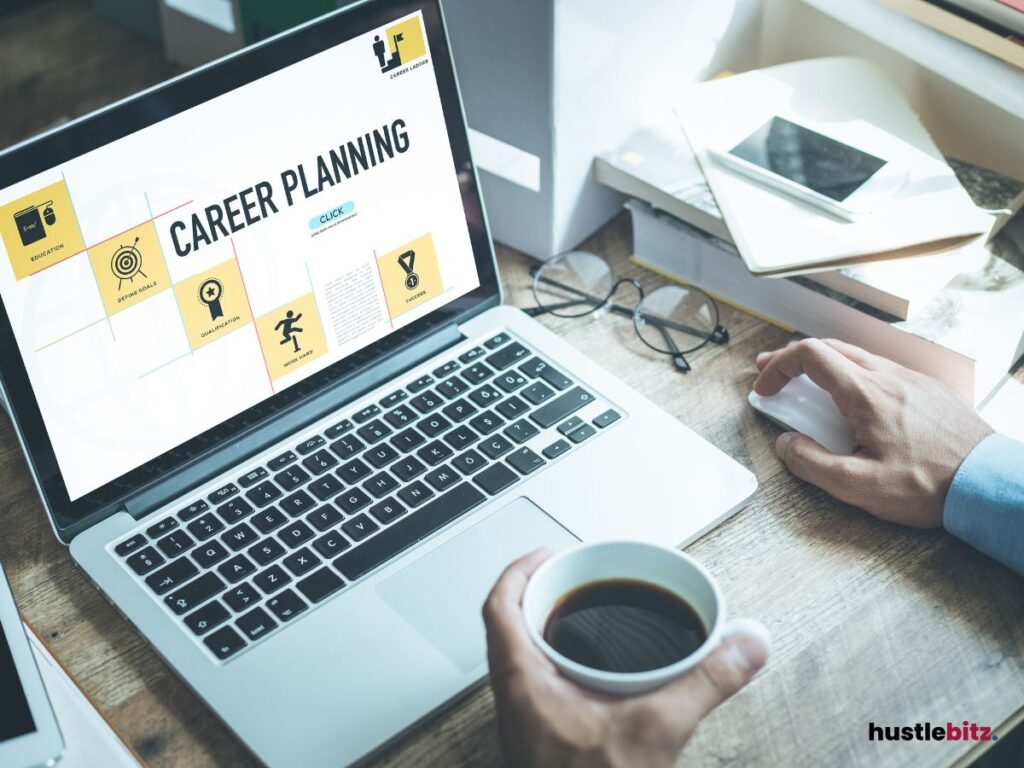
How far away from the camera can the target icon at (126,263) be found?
79cm

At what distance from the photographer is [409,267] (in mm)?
941

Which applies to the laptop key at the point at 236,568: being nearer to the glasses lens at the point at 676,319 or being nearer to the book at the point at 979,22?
the glasses lens at the point at 676,319

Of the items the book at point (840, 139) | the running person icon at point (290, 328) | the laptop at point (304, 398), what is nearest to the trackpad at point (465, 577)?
the laptop at point (304, 398)

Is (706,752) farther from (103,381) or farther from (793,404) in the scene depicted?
(103,381)

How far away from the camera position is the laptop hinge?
2.83ft

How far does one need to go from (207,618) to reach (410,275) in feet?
1.08

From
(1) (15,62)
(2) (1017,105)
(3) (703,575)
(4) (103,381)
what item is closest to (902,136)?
(2) (1017,105)

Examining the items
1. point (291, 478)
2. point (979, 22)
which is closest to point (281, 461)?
point (291, 478)

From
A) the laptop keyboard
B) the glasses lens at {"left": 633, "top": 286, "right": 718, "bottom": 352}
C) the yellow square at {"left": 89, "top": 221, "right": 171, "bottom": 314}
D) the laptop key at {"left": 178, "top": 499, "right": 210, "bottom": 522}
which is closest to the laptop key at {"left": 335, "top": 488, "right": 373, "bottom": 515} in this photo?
the laptop keyboard

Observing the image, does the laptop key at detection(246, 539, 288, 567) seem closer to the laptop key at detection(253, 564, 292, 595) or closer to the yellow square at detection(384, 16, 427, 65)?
the laptop key at detection(253, 564, 292, 595)

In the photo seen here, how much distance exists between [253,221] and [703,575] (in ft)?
1.42

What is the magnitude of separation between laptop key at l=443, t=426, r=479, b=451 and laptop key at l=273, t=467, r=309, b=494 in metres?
0.12

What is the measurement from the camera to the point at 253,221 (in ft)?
A: 2.78

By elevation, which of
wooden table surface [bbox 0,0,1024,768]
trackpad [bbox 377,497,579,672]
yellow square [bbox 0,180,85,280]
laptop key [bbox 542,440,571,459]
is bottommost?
wooden table surface [bbox 0,0,1024,768]
